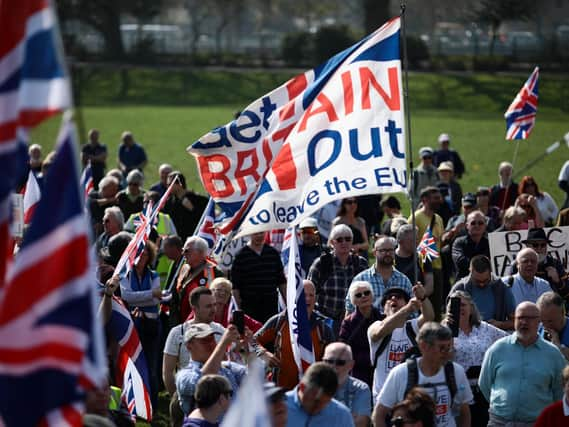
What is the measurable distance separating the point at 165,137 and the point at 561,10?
2430 inches

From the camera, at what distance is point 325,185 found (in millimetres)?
9391

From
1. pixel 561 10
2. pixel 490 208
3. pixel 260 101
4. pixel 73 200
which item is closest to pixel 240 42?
pixel 561 10

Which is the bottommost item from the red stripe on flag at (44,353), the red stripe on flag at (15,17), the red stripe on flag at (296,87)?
the red stripe on flag at (44,353)

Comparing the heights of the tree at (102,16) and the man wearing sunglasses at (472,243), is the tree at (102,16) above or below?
above

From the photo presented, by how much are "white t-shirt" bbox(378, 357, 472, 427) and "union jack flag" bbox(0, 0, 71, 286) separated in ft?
10.6

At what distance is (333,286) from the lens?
11.3 m

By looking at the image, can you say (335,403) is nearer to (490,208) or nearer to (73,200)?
(73,200)

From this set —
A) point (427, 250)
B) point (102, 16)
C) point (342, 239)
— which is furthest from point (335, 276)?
point (102, 16)

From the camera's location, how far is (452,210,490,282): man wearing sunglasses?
42.2 feet

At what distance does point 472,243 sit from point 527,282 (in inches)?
84.9

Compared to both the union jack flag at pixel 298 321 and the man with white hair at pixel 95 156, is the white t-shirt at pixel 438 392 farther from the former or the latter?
the man with white hair at pixel 95 156

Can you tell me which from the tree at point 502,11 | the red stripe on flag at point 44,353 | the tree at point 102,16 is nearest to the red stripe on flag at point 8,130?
the red stripe on flag at point 44,353

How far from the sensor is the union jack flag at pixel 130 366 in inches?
387

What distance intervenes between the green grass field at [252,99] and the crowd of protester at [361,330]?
687 inches
